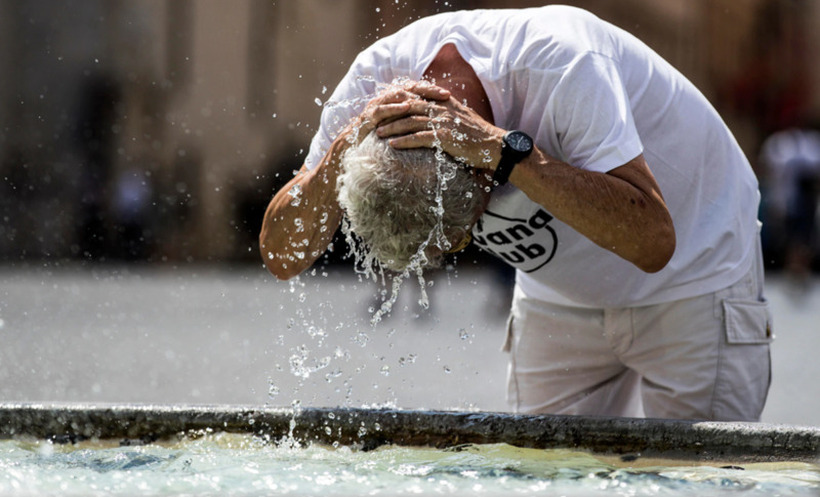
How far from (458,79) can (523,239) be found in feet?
1.36

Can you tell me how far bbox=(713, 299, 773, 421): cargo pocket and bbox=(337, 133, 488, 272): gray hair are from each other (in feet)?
2.29

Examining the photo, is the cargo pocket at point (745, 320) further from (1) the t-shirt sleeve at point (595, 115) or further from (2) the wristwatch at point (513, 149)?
(2) the wristwatch at point (513, 149)

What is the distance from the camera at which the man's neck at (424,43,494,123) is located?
250 cm

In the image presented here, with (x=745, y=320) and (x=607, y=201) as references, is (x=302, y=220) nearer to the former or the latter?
(x=607, y=201)

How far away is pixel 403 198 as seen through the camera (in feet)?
7.90

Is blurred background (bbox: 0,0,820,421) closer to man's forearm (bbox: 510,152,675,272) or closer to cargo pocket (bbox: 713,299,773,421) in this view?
cargo pocket (bbox: 713,299,773,421)

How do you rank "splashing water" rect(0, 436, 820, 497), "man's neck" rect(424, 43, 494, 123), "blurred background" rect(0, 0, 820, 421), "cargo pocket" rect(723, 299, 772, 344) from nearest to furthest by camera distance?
"splashing water" rect(0, 436, 820, 497) < "man's neck" rect(424, 43, 494, 123) < "cargo pocket" rect(723, 299, 772, 344) < "blurred background" rect(0, 0, 820, 421)

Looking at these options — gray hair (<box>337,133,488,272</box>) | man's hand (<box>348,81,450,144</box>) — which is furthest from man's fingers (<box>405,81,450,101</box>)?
gray hair (<box>337,133,488,272</box>)

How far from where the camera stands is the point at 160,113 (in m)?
15.9

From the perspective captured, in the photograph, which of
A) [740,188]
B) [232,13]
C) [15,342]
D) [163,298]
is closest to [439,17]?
[740,188]

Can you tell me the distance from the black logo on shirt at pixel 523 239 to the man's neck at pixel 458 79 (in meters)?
0.25

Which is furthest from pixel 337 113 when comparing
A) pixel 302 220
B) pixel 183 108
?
pixel 183 108

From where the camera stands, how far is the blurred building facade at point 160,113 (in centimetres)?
1547

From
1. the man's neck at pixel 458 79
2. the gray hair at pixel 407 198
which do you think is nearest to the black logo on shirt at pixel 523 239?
the gray hair at pixel 407 198
